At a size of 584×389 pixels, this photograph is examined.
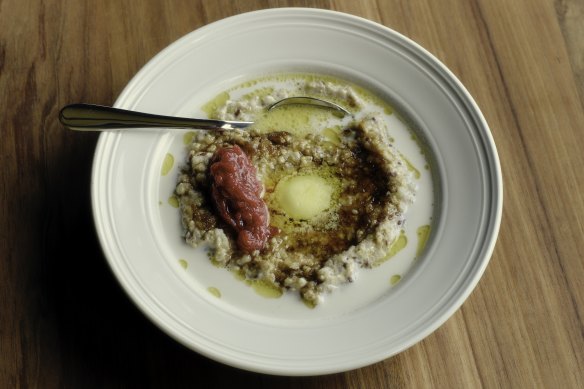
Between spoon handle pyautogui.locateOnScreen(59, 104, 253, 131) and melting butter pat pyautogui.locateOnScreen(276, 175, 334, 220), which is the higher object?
spoon handle pyautogui.locateOnScreen(59, 104, 253, 131)

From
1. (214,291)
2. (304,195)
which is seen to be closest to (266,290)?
(214,291)

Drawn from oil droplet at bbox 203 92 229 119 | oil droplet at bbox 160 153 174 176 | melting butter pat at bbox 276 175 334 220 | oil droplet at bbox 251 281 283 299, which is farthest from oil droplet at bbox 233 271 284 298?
oil droplet at bbox 203 92 229 119

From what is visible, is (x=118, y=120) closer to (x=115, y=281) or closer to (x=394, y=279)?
(x=115, y=281)

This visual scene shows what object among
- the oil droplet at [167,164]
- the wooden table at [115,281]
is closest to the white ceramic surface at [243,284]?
the oil droplet at [167,164]

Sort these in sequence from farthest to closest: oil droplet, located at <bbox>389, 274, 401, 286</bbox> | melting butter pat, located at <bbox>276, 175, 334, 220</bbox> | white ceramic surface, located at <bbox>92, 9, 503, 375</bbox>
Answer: melting butter pat, located at <bbox>276, 175, 334, 220</bbox> < oil droplet, located at <bbox>389, 274, 401, 286</bbox> < white ceramic surface, located at <bbox>92, 9, 503, 375</bbox>

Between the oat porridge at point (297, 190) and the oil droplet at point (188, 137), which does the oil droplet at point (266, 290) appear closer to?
the oat porridge at point (297, 190)

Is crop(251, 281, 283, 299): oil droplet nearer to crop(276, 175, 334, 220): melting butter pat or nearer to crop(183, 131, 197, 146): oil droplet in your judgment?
crop(276, 175, 334, 220): melting butter pat
